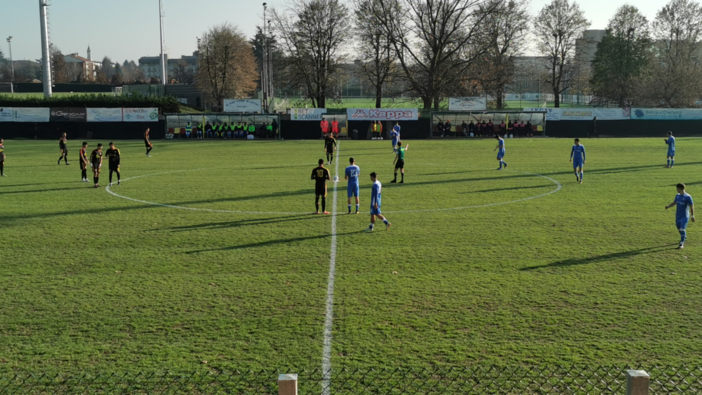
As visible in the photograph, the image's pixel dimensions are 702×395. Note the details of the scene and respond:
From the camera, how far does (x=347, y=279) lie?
1216 centimetres

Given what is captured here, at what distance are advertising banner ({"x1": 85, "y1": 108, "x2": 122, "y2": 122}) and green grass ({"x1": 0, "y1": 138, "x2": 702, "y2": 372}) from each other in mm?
32496

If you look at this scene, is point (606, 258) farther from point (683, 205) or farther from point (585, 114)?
A: point (585, 114)

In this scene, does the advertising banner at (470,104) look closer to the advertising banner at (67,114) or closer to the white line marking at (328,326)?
the advertising banner at (67,114)

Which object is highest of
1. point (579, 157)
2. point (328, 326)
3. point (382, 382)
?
point (579, 157)

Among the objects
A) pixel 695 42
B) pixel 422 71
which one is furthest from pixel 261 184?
pixel 695 42

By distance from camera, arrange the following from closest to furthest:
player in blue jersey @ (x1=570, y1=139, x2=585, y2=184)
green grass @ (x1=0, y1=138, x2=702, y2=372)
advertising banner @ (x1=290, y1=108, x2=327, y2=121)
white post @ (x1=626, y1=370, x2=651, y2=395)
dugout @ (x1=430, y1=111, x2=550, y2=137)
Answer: white post @ (x1=626, y1=370, x2=651, y2=395)
green grass @ (x1=0, y1=138, x2=702, y2=372)
player in blue jersey @ (x1=570, y1=139, x2=585, y2=184)
advertising banner @ (x1=290, y1=108, x2=327, y2=121)
dugout @ (x1=430, y1=111, x2=550, y2=137)

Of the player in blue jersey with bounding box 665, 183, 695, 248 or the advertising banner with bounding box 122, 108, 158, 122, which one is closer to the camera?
the player in blue jersey with bounding box 665, 183, 695, 248

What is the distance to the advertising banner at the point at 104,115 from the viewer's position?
183 ft

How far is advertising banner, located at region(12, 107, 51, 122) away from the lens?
181 feet

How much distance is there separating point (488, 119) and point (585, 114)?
31.2 feet

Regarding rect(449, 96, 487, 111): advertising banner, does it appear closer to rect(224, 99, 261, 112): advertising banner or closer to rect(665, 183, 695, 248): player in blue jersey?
rect(224, 99, 261, 112): advertising banner

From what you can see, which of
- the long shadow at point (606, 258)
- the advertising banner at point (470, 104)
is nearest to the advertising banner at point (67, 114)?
the advertising banner at point (470, 104)

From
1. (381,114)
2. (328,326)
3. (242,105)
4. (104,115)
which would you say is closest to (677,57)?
(381,114)

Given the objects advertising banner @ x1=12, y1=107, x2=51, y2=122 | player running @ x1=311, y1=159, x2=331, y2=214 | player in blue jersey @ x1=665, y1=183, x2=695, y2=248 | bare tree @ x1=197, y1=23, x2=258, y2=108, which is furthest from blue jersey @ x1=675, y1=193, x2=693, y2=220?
bare tree @ x1=197, y1=23, x2=258, y2=108
